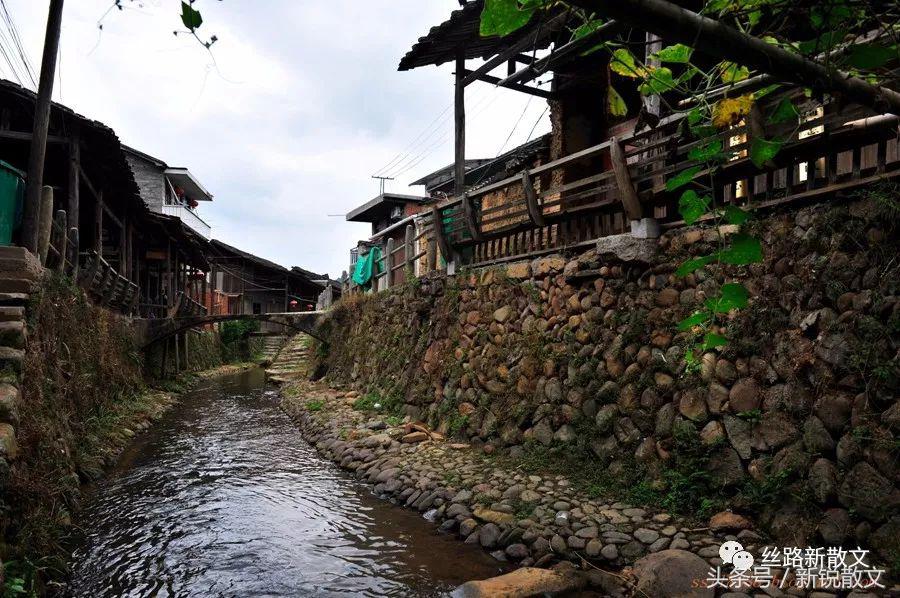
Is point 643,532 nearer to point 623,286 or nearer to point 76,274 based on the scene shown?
point 623,286

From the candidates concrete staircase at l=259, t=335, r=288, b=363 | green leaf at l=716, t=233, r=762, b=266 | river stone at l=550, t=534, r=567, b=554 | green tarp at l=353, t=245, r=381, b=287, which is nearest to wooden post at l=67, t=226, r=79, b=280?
green tarp at l=353, t=245, r=381, b=287

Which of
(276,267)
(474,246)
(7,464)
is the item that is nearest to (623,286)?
(474,246)

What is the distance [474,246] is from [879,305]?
762 cm

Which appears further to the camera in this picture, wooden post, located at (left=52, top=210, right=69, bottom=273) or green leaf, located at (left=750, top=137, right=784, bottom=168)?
wooden post, located at (left=52, top=210, right=69, bottom=273)

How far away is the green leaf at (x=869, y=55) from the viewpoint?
2.17 m

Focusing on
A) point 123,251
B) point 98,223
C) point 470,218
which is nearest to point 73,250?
point 98,223

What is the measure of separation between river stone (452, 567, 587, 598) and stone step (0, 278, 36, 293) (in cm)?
782

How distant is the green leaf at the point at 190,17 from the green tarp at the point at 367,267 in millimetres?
16482

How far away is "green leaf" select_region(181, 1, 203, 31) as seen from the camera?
1.96 metres

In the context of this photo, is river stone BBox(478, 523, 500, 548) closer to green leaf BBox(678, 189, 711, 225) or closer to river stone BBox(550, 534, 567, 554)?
river stone BBox(550, 534, 567, 554)

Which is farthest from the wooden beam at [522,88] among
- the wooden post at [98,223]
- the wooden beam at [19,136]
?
the wooden post at [98,223]

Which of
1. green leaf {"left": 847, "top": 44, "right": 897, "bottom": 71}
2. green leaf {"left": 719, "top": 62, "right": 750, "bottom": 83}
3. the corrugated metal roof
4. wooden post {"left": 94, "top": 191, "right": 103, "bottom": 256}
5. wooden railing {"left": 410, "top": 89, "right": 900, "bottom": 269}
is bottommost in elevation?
green leaf {"left": 847, "top": 44, "right": 897, "bottom": 71}

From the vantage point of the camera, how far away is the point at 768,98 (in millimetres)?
6062

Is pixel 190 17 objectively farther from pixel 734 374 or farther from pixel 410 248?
pixel 410 248
